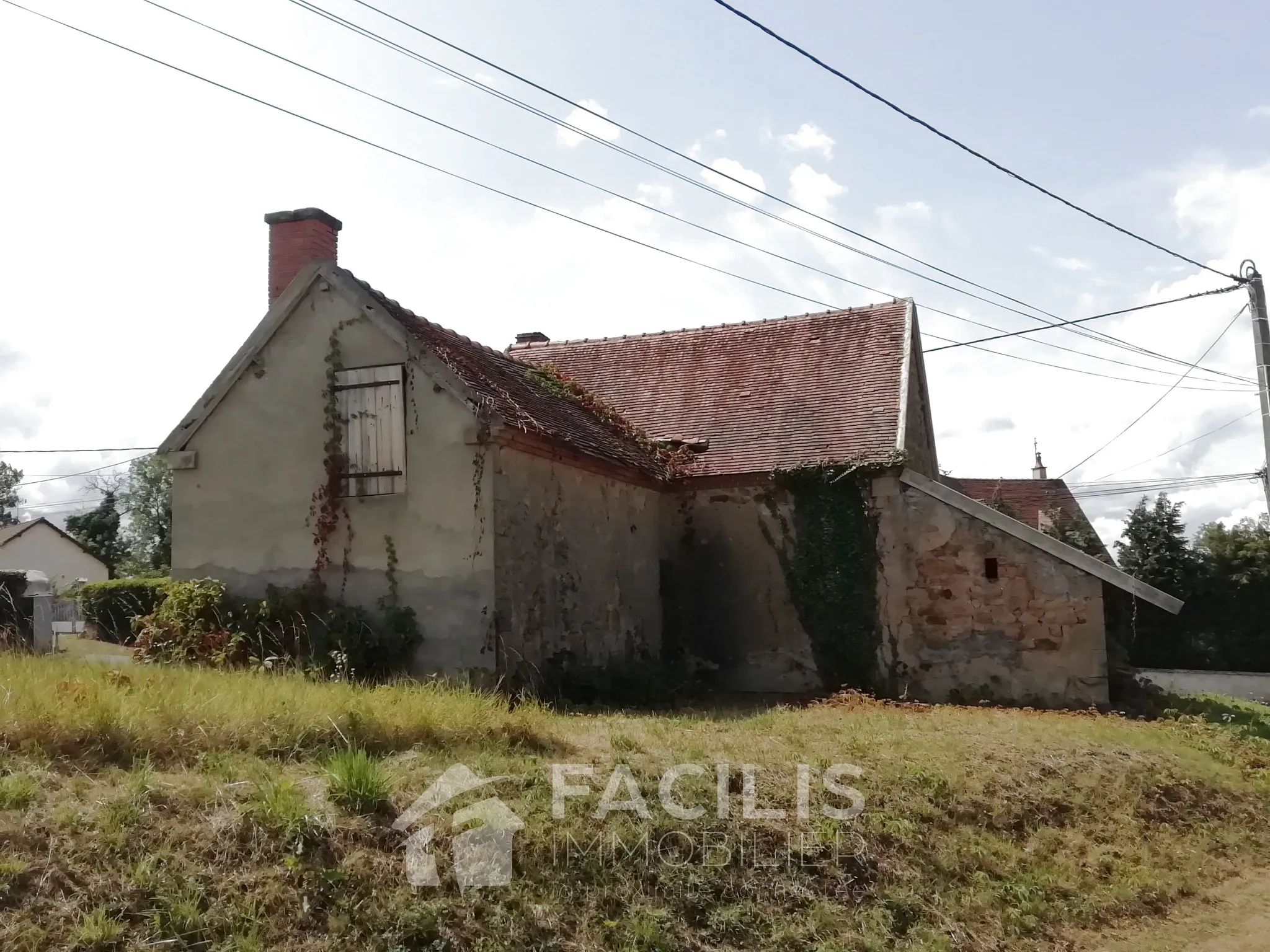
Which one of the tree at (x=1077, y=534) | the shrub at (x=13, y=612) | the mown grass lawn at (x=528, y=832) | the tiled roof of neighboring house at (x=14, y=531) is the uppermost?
the tiled roof of neighboring house at (x=14, y=531)

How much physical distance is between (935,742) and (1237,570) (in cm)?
1673

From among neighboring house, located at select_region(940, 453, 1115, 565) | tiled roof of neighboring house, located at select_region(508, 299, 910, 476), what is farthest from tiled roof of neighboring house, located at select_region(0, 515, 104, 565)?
A: neighboring house, located at select_region(940, 453, 1115, 565)

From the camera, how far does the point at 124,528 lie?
167 feet

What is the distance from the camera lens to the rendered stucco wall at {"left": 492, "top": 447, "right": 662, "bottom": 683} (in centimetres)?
1170

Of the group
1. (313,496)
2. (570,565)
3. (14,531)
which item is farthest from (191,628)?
(14,531)

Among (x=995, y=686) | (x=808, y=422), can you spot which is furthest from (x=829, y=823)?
(x=808, y=422)

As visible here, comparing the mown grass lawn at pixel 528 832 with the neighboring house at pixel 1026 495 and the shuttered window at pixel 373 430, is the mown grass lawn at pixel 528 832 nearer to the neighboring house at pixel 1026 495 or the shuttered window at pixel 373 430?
the shuttered window at pixel 373 430

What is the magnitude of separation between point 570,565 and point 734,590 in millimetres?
3879

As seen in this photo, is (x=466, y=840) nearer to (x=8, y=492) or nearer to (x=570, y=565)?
(x=570, y=565)

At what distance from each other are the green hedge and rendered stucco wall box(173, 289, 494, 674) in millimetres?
11816

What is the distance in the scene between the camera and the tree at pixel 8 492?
64.4 metres

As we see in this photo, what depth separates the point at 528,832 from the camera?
5969 mm

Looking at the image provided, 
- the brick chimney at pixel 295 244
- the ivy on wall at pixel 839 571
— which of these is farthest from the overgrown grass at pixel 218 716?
the ivy on wall at pixel 839 571

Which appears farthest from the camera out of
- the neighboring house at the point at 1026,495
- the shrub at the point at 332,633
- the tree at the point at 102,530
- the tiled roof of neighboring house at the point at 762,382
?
the tree at the point at 102,530
